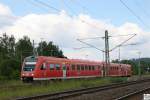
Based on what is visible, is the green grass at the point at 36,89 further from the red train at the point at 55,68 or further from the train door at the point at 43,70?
the red train at the point at 55,68

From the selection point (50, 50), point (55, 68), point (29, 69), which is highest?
point (50, 50)

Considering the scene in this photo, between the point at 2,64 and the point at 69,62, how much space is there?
15805mm

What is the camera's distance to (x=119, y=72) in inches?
2832

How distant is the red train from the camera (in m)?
Result: 39.9

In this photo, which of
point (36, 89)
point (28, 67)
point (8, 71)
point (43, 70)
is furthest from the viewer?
point (8, 71)

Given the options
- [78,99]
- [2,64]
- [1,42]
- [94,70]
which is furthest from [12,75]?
[1,42]

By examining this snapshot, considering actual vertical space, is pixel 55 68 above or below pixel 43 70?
above

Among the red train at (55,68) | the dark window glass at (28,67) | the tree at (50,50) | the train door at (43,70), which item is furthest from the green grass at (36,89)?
the tree at (50,50)

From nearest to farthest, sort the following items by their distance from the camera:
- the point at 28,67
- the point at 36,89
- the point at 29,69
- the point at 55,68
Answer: the point at 36,89
the point at 29,69
the point at 28,67
the point at 55,68

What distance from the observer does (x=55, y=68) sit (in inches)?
1678

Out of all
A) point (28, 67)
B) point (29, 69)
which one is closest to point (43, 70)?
point (29, 69)

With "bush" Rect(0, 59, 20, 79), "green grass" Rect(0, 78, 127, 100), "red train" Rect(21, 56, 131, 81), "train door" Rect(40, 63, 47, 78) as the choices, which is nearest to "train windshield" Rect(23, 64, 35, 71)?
"red train" Rect(21, 56, 131, 81)

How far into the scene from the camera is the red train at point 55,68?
39.9m

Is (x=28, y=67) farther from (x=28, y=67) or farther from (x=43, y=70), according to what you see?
(x=43, y=70)
